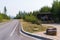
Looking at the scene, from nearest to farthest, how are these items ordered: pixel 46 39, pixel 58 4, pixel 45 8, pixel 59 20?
pixel 46 39 → pixel 59 20 → pixel 58 4 → pixel 45 8

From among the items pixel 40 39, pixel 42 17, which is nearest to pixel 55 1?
pixel 42 17

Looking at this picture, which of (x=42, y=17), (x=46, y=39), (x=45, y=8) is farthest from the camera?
(x=45, y=8)

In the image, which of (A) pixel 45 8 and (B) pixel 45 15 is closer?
(B) pixel 45 15

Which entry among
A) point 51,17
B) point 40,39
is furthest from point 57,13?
point 40,39

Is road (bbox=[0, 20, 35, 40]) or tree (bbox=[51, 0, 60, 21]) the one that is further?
tree (bbox=[51, 0, 60, 21])

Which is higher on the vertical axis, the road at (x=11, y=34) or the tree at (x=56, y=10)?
the tree at (x=56, y=10)

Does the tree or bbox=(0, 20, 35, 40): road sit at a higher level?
the tree

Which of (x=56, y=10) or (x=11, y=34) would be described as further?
(x=56, y=10)

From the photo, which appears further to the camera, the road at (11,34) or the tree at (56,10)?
the tree at (56,10)

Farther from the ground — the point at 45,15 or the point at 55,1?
the point at 55,1

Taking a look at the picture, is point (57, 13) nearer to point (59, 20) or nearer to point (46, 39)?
point (59, 20)

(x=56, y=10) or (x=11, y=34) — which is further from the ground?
(x=56, y=10)

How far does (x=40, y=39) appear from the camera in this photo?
17094 millimetres

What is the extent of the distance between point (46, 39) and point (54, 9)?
55.2 meters
